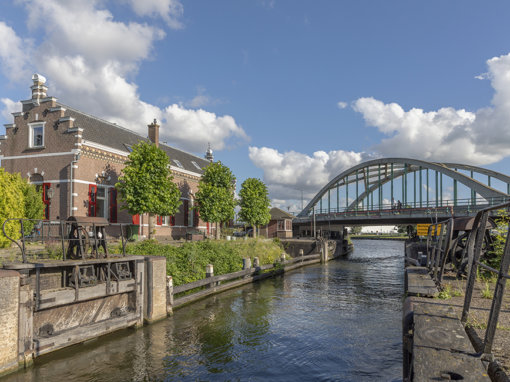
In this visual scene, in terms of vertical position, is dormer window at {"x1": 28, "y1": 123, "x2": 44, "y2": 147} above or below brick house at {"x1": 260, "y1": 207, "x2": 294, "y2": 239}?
above

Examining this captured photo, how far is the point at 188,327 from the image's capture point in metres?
13.2

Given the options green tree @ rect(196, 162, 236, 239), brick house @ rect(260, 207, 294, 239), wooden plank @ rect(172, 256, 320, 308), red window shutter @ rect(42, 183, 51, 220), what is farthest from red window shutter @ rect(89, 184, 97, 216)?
brick house @ rect(260, 207, 294, 239)

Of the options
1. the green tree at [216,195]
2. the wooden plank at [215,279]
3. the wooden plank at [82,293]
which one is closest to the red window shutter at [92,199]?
the green tree at [216,195]

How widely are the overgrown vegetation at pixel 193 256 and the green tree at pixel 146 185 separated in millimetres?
5149

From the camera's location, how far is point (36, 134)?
26.5 meters

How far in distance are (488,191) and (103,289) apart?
173ft

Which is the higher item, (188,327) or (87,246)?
(87,246)

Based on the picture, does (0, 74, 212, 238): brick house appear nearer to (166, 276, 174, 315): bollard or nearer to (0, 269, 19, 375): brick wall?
(166, 276, 174, 315): bollard

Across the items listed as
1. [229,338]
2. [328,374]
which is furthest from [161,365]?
[328,374]

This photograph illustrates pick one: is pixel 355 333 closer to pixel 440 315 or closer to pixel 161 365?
pixel 161 365

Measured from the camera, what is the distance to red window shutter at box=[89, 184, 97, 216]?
83.6ft

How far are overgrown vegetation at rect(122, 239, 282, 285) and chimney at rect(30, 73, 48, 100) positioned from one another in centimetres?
1511

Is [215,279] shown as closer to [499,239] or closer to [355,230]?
[499,239]

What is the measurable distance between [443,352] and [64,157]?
88.1 ft
